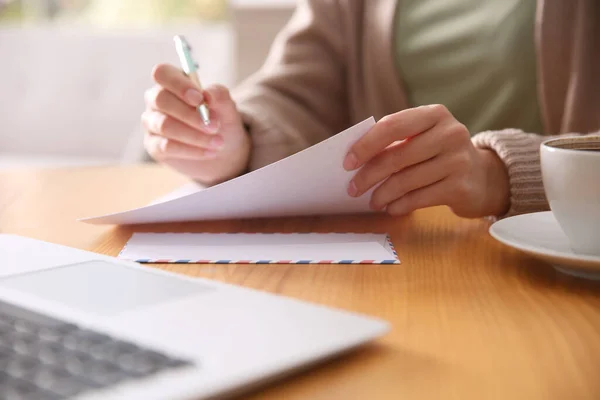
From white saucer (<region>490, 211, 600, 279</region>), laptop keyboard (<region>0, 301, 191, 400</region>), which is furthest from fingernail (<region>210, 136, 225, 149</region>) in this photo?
A: laptop keyboard (<region>0, 301, 191, 400</region>)

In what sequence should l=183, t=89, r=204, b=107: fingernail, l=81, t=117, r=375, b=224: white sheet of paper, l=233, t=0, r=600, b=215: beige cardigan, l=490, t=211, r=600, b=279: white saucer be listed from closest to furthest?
l=490, t=211, r=600, b=279: white saucer, l=81, t=117, r=375, b=224: white sheet of paper, l=183, t=89, r=204, b=107: fingernail, l=233, t=0, r=600, b=215: beige cardigan

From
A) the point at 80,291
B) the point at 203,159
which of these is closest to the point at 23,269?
the point at 80,291

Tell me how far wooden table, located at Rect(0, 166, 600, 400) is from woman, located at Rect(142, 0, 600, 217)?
6cm

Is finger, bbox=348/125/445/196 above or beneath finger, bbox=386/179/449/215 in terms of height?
above

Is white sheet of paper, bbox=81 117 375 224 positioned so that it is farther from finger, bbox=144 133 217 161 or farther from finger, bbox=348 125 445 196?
finger, bbox=144 133 217 161

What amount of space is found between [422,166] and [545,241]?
14 centimetres

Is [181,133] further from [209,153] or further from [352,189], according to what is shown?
[352,189]

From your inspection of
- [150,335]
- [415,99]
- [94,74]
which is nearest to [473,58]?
[415,99]

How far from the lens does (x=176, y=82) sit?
2.51 feet

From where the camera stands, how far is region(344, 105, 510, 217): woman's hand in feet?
2.09

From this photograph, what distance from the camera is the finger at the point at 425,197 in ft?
2.25

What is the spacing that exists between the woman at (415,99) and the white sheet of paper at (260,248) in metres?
0.07

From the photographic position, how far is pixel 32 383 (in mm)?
282

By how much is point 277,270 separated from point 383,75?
72 centimetres
